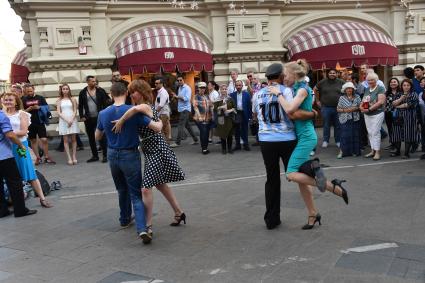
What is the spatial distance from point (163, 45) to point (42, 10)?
328 centimetres

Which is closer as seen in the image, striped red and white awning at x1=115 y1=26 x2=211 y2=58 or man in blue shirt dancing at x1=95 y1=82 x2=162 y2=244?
→ man in blue shirt dancing at x1=95 y1=82 x2=162 y2=244

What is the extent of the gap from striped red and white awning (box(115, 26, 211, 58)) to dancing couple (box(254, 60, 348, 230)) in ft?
27.8

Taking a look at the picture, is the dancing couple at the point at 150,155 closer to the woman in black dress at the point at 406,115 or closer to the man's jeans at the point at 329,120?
the woman in black dress at the point at 406,115

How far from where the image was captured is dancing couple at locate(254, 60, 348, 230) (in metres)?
4.52

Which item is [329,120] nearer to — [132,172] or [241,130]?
[241,130]

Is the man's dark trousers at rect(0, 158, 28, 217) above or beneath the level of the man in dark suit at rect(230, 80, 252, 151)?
beneath

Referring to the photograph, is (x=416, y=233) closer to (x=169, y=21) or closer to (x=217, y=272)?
(x=217, y=272)

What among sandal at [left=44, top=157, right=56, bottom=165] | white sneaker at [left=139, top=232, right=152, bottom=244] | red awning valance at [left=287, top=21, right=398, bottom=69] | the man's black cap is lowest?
white sneaker at [left=139, top=232, right=152, bottom=244]

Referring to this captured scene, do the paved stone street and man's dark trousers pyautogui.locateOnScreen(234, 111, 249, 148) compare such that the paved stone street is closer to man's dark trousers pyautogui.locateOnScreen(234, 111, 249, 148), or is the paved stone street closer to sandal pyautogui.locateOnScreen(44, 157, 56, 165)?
sandal pyautogui.locateOnScreen(44, 157, 56, 165)

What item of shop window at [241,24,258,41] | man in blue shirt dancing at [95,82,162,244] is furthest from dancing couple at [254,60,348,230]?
shop window at [241,24,258,41]

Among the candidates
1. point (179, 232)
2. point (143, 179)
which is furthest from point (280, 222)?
point (143, 179)

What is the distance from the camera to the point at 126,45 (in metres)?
12.8

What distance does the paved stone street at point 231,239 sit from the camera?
3842mm

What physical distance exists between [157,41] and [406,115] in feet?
23.1
